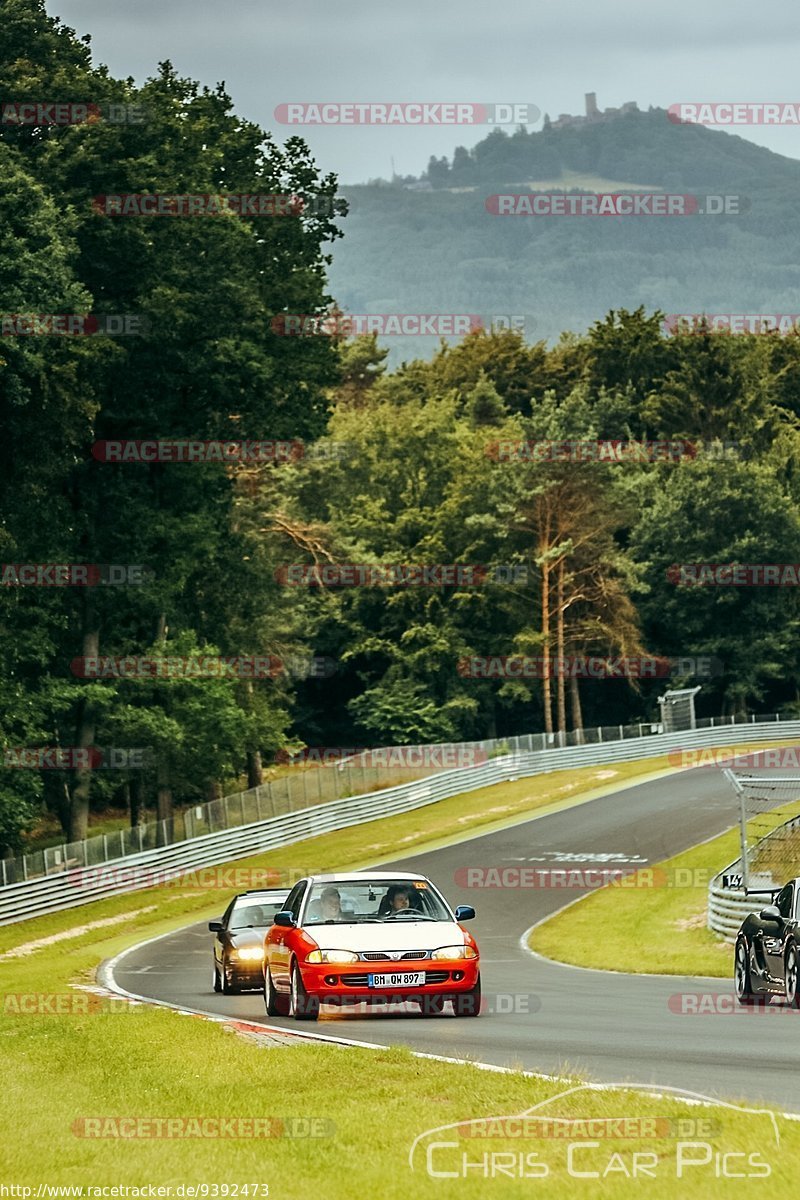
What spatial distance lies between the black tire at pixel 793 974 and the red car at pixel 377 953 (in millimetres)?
3021

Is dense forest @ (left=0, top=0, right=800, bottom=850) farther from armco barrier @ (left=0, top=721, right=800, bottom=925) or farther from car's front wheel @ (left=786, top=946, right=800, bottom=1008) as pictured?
car's front wheel @ (left=786, top=946, right=800, bottom=1008)

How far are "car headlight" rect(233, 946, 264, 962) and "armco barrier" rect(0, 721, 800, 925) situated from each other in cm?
2286

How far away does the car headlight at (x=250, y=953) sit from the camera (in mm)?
23828

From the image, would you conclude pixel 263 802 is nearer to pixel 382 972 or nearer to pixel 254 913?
pixel 254 913

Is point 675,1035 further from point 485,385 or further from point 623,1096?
point 485,385

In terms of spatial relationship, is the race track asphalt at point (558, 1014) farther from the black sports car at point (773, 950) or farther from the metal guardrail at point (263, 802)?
the metal guardrail at point (263, 802)

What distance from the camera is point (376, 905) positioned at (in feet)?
62.6

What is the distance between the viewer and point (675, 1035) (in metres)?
15.0

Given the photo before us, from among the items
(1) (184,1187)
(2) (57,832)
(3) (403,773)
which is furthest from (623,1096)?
(2) (57,832)

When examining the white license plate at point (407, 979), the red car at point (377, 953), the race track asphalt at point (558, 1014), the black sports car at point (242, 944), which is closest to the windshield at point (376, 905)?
the red car at point (377, 953)

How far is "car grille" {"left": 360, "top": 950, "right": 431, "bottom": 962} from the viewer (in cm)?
1761

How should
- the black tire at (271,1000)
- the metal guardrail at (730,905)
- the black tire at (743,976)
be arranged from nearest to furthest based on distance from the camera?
the black tire at (743,976), the black tire at (271,1000), the metal guardrail at (730,905)

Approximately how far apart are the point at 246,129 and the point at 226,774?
761 inches

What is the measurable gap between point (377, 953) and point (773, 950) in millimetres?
3896
